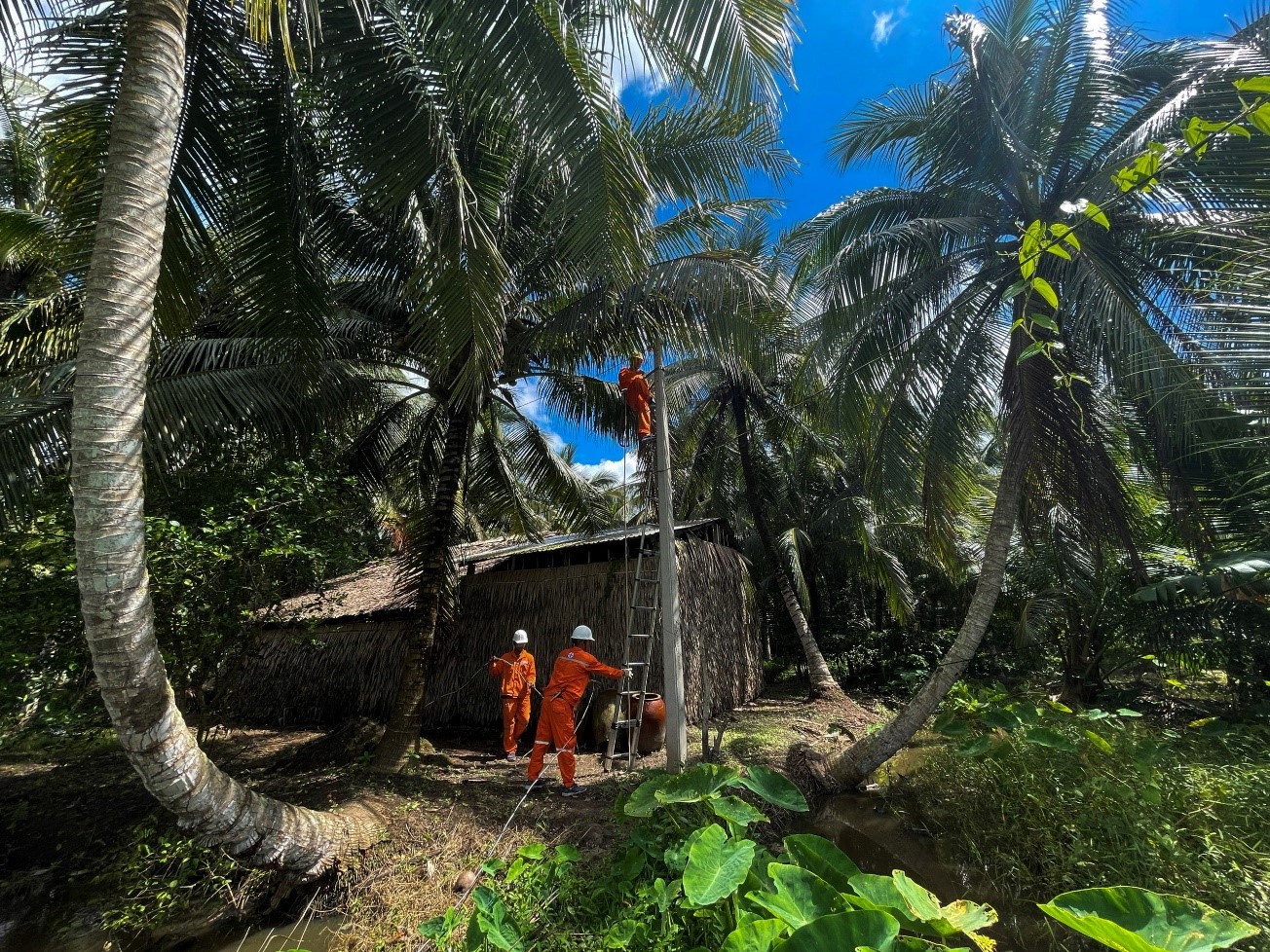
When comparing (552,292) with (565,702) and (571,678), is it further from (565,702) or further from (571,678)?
(565,702)

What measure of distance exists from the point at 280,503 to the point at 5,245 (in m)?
4.46

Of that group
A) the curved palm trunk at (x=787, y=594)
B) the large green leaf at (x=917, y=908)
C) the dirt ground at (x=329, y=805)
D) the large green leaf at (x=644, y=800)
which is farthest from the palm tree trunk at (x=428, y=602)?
the curved palm trunk at (x=787, y=594)

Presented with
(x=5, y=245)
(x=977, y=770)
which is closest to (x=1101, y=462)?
(x=977, y=770)

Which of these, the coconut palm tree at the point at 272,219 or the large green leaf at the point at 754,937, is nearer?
the large green leaf at the point at 754,937

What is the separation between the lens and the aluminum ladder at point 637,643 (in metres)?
5.86

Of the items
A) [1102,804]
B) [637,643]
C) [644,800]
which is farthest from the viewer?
[637,643]

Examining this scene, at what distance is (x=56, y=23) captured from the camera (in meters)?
3.32

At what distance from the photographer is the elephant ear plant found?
6.28ft

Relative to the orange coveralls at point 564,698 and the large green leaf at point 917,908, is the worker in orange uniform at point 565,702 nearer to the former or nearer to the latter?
the orange coveralls at point 564,698

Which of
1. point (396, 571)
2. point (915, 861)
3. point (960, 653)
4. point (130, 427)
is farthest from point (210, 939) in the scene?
point (960, 653)

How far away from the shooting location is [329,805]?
459 centimetres

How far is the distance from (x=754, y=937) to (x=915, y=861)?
11.7ft

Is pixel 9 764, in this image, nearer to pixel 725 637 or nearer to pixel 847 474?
pixel 725 637

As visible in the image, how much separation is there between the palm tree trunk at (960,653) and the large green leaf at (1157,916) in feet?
11.4
